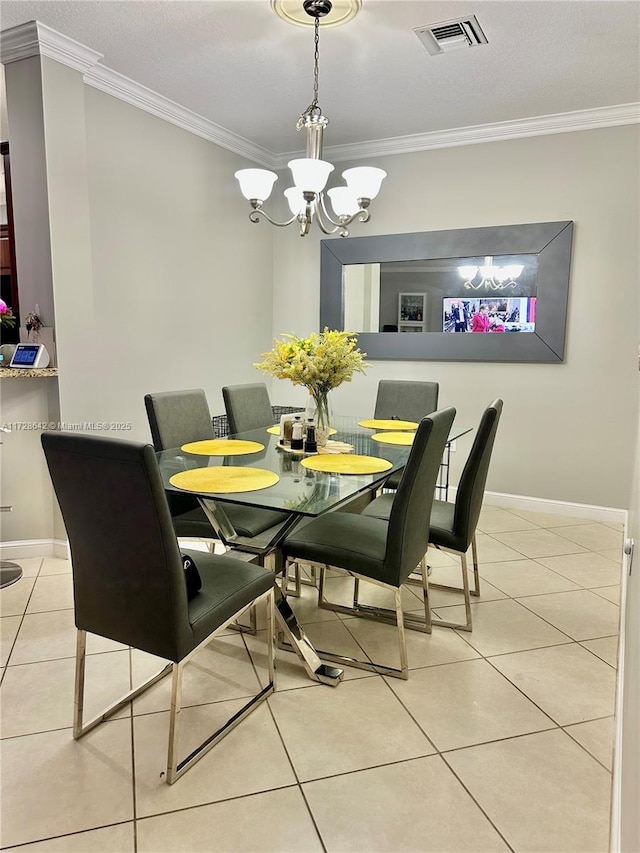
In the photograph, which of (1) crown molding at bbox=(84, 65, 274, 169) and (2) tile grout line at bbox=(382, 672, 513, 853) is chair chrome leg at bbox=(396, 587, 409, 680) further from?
(1) crown molding at bbox=(84, 65, 274, 169)

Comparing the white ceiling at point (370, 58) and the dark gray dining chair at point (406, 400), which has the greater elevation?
the white ceiling at point (370, 58)

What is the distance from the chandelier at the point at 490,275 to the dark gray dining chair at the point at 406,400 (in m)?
0.98

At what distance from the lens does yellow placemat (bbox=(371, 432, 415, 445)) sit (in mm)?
2930

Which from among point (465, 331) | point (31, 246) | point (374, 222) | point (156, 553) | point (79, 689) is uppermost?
point (374, 222)

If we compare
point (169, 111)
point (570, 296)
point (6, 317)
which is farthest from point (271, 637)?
point (169, 111)

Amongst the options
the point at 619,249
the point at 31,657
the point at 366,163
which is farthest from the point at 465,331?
the point at 31,657

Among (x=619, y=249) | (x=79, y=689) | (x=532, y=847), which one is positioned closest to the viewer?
(x=532, y=847)

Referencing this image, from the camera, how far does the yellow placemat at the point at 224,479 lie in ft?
6.57

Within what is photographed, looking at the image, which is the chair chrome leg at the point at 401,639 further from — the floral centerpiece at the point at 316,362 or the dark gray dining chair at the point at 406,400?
the dark gray dining chair at the point at 406,400

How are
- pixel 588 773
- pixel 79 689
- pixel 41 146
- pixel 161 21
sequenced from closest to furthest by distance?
pixel 588 773
pixel 79 689
pixel 161 21
pixel 41 146

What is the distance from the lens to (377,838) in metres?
1.46

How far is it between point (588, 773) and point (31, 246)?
3.36m

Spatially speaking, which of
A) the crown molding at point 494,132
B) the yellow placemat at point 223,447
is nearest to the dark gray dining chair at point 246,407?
the yellow placemat at point 223,447

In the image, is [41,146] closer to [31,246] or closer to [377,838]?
[31,246]
